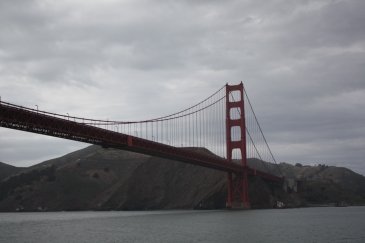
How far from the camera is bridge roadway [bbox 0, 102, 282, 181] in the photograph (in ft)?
169

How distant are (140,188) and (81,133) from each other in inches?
2786

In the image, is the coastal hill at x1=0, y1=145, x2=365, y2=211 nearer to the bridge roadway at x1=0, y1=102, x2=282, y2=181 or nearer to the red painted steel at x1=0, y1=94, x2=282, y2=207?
the red painted steel at x1=0, y1=94, x2=282, y2=207

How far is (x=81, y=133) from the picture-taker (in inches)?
2373

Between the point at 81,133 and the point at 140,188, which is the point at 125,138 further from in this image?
the point at 140,188

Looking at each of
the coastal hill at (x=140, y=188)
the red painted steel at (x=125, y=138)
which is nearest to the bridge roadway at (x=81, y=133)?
the red painted steel at (x=125, y=138)

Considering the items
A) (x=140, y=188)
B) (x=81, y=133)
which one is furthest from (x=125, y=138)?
(x=140, y=188)

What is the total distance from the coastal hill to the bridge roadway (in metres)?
29.4

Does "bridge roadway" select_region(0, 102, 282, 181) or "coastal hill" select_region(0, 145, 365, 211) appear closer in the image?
"bridge roadway" select_region(0, 102, 282, 181)

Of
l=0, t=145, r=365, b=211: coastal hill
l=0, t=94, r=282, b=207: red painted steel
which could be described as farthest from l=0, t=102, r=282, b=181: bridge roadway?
l=0, t=145, r=365, b=211: coastal hill

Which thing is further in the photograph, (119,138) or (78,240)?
(119,138)

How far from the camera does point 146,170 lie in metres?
133

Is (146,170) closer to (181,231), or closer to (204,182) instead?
(204,182)

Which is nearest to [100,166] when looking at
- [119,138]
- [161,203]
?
[161,203]

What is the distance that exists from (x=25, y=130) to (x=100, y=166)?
116m
